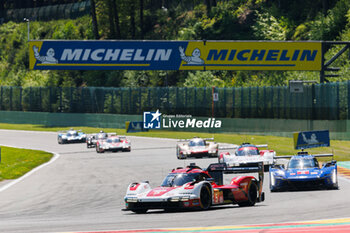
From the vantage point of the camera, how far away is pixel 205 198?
17.4 m

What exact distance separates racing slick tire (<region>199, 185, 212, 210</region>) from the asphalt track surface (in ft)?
0.81

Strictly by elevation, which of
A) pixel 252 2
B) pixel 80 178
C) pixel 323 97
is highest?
pixel 252 2

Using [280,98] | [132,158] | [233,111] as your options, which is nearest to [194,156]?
[132,158]

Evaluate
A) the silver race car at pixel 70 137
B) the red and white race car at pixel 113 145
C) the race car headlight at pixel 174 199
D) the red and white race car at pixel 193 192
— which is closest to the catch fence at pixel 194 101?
the silver race car at pixel 70 137

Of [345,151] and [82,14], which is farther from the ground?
[82,14]

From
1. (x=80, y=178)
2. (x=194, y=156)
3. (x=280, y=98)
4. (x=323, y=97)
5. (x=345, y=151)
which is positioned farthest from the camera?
(x=280, y=98)

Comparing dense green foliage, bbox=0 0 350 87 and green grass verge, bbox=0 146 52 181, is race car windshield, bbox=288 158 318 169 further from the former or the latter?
→ dense green foliage, bbox=0 0 350 87

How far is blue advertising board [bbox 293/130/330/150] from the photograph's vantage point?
90.9 feet

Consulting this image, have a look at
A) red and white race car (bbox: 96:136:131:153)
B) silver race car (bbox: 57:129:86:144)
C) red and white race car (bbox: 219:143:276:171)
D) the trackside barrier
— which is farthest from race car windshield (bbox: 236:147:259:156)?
silver race car (bbox: 57:129:86:144)

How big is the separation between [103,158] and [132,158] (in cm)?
202

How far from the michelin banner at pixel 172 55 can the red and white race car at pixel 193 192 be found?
93.6ft

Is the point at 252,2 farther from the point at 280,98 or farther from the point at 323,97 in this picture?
the point at 323,97

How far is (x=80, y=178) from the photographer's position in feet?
92.3

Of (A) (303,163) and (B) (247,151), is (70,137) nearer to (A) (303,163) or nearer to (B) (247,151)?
(B) (247,151)
